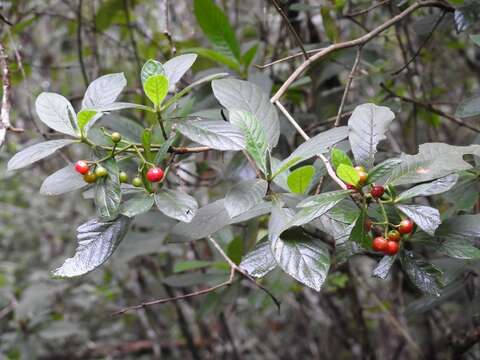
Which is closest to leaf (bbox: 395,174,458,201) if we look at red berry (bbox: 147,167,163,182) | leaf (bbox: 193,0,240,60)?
red berry (bbox: 147,167,163,182)

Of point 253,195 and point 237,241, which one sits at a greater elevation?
point 253,195

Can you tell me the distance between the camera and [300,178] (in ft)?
2.35

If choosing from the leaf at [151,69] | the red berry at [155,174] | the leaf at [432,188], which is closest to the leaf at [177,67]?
the leaf at [151,69]

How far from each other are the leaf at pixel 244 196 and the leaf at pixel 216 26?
548 mm

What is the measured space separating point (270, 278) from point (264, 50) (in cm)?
78

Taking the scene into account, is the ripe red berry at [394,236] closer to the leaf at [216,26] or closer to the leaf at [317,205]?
the leaf at [317,205]

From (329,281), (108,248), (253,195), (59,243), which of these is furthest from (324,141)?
Answer: (59,243)

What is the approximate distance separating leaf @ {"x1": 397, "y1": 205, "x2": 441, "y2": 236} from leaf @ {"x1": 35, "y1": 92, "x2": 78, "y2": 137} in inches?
20.2

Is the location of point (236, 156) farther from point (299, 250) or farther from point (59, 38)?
point (59, 38)

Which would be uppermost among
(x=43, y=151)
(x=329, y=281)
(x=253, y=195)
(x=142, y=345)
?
(x=43, y=151)

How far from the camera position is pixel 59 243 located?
289cm

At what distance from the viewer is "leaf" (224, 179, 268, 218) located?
0.67 m

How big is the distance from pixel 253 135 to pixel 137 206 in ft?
0.68

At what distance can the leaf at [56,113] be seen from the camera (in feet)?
2.43
